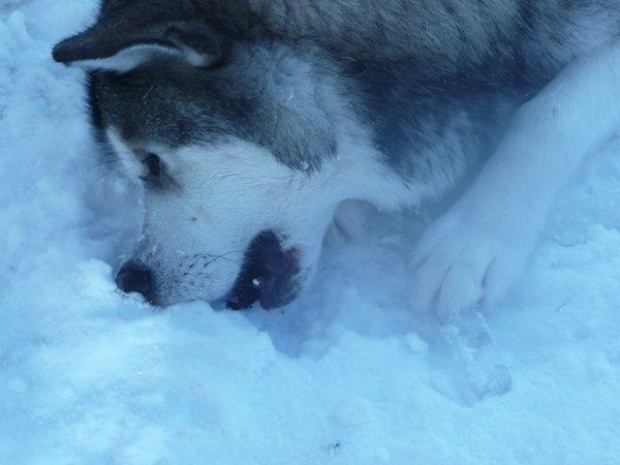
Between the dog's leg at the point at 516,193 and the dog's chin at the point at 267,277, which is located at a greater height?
the dog's leg at the point at 516,193

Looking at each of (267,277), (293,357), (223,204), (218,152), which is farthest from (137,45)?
(293,357)

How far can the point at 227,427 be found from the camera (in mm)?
1927

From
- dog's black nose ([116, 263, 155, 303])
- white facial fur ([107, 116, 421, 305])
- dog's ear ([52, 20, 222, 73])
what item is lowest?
dog's black nose ([116, 263, 155, 303])

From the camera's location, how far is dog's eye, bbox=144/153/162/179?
7.32 feet

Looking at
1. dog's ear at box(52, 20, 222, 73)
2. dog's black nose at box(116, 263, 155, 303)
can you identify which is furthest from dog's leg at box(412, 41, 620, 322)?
dog's ear at box(52, 20, 222, 73)

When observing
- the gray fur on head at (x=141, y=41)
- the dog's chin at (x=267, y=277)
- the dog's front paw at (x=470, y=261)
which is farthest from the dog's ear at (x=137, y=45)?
the dog's front paw at (x=470, y=261)

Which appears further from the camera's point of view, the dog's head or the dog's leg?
the dog's leg

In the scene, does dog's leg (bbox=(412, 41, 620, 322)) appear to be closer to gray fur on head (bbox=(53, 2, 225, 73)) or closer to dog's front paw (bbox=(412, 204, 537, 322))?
dog's front paw (bbox=(412, 204, 537, 322))

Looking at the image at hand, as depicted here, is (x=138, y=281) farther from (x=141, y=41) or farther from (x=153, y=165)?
(x=141, y=41)

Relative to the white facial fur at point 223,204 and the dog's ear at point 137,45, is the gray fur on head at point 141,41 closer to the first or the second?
the dog's ear at point 137,45

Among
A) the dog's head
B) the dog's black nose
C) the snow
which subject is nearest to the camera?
the snow

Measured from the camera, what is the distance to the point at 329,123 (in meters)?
2.20

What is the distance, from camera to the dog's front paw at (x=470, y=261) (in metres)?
2.28

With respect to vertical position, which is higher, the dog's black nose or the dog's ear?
the dog's ear
